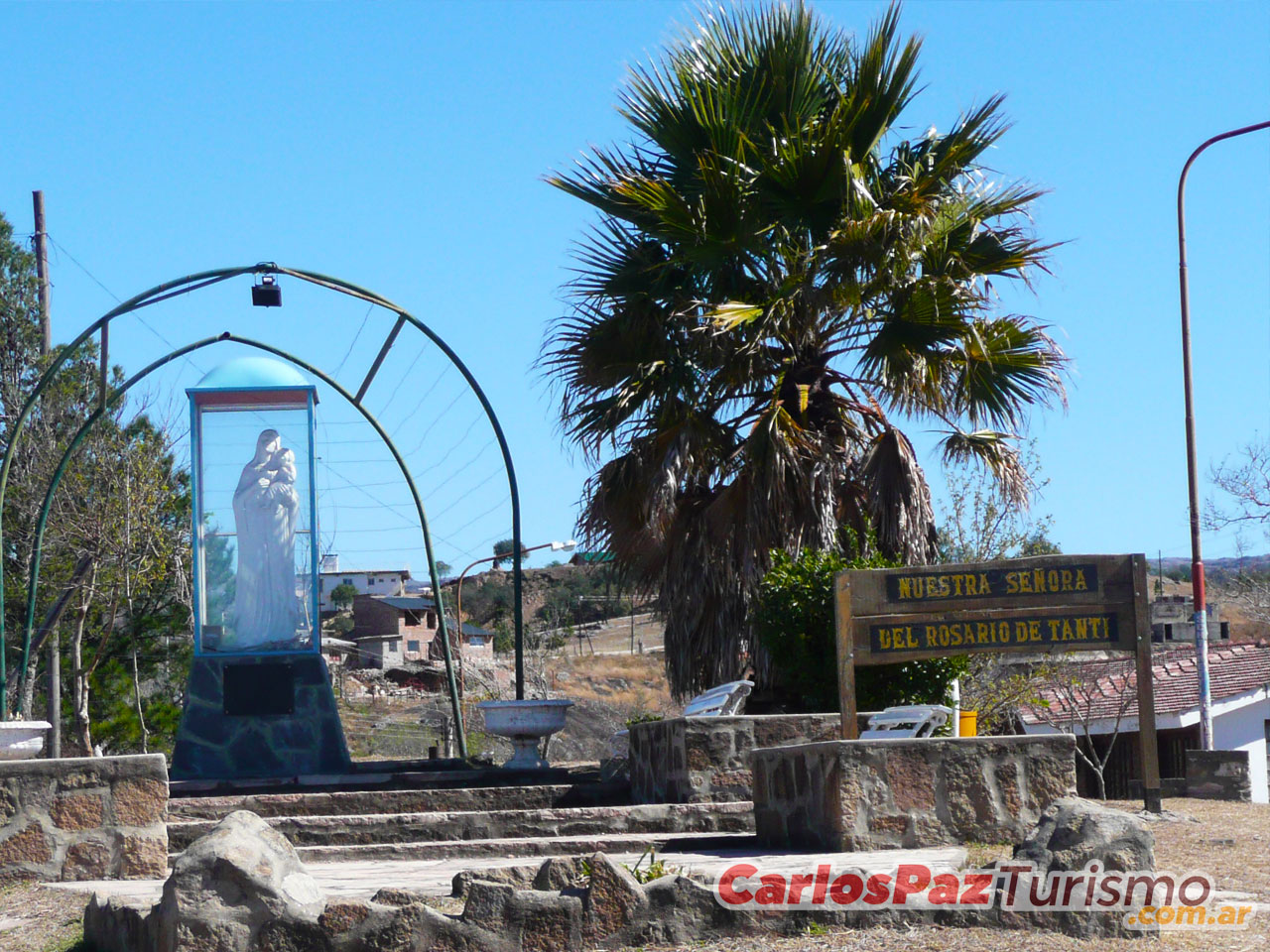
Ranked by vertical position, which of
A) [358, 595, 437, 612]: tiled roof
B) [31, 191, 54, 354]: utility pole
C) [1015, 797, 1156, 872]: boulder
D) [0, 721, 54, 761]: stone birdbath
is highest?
[31, 191, 54, 354]: utility pole

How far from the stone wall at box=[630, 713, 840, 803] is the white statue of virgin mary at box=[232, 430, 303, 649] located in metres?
4.33

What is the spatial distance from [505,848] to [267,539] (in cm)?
532

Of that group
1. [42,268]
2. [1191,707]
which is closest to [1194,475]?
[1191,707]

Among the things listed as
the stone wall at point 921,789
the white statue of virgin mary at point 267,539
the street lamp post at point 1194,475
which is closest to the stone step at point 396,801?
the stone wall at point 921,789

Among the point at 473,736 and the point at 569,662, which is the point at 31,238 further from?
the point at 569,662

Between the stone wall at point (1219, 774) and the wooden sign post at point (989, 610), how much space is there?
3.13m

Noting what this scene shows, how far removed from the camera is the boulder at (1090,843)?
4.79m

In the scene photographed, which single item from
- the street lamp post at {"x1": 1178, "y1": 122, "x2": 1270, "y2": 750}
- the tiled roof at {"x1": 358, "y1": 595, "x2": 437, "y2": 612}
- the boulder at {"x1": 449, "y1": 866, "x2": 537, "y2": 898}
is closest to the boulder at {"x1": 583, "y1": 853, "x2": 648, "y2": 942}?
the boulder at {"x1": 449, "y1": 866, "x2": 537, "y2": 898}

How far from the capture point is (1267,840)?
6742 millimetres

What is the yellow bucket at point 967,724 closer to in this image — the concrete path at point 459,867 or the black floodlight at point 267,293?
the concrete path at point 459,867

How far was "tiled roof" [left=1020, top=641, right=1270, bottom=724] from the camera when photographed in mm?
15839

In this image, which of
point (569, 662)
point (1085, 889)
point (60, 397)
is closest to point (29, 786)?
point (1085, 889)

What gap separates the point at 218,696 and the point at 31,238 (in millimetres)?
17105

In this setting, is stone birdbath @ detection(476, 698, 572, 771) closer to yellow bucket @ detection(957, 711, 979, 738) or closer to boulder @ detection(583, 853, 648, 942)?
yellow bucket @ detection(957, 711, 979, 738)
